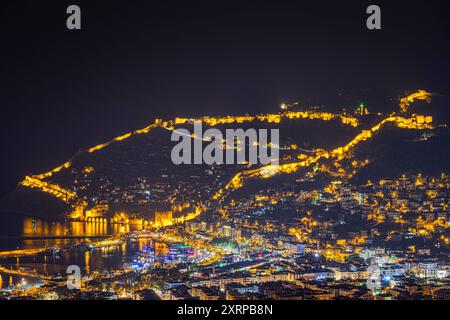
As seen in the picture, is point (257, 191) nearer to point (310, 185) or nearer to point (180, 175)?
point (310, 185)

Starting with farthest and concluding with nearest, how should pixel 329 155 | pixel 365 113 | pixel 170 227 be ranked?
pixel 365 113 < pixel 329 155 < pixel 170 227
